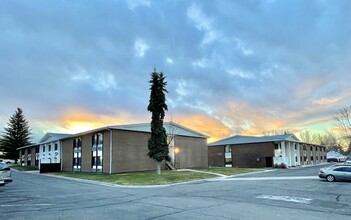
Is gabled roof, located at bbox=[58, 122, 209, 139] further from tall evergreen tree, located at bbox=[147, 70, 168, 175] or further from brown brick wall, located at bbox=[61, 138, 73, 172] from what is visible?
tall evergreen tree, located at bbox=[147, 70, 168, 175]

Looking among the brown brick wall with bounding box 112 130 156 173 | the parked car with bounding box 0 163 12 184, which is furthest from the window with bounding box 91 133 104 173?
the parked car with bounding box 0 163 12 184

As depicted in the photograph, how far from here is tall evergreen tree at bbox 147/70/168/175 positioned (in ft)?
98.2

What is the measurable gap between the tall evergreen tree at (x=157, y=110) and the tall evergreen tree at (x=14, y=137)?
58292 mm

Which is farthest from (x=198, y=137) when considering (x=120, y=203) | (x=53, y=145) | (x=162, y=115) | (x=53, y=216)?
(x=53, y=216)

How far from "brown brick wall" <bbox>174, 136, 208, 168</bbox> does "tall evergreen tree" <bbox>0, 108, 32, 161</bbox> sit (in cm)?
5129

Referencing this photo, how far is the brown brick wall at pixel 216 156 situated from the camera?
62.2 meters

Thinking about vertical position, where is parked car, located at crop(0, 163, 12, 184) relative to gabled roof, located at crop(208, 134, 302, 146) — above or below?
below

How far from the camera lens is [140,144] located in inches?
1425

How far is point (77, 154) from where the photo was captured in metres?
41.1

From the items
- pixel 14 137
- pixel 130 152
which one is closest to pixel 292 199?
pixel 130 152

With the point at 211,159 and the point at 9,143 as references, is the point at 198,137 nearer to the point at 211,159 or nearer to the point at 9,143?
the point at 211,159

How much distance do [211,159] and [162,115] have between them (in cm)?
3631

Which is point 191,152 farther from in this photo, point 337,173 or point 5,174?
point 5,174

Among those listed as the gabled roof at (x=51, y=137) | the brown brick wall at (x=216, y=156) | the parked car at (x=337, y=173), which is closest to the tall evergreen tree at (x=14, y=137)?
the gabled roof at (x=51, y=137)
